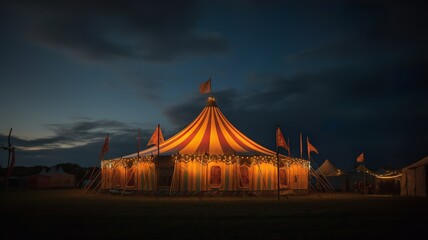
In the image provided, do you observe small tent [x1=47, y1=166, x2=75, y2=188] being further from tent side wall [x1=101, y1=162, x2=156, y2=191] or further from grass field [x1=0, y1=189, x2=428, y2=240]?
grass field [x1=0, y1=189, x2=428, y2=240]

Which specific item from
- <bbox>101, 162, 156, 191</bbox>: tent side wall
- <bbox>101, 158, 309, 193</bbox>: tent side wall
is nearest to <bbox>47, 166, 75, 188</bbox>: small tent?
<bbox>101, 162, 156, 191</bbox>: tent side wall

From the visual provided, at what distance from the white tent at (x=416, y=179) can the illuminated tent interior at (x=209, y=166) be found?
5014 mm

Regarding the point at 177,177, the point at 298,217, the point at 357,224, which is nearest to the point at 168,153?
the point at 177,177

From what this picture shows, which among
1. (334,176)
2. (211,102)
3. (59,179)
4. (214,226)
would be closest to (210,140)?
(211,102)

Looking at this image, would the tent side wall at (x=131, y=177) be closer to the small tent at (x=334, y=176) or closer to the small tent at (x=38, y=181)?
the small tent at (x=38, y=181)

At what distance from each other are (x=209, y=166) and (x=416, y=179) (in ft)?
33.3

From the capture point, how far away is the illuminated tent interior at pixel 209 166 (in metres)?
17.8

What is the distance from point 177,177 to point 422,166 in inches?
451

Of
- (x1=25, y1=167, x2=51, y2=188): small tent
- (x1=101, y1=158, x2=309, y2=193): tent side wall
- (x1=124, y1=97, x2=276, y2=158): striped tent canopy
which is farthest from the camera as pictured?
(x1=25, y1=167, x2=51, y2=188): small tent

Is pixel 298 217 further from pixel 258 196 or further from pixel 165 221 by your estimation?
pixel 258 196

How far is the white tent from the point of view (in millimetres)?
18812

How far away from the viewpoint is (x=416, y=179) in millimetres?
19547

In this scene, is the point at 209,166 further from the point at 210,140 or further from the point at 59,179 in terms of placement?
the point at 59,179

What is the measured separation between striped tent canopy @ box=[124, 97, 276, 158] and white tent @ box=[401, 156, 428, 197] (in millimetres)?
6975
